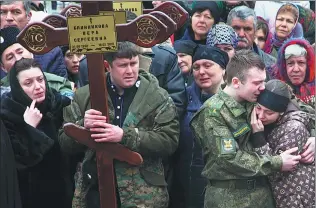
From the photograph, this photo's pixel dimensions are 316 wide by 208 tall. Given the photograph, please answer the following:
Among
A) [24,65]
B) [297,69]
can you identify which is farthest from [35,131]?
[297,69]

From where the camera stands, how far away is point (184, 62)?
614 centimetres

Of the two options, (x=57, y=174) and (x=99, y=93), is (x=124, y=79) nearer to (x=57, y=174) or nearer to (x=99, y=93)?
(x=99, y=93)

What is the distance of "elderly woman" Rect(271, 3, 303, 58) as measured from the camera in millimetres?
7406

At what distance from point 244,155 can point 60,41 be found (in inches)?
51.7

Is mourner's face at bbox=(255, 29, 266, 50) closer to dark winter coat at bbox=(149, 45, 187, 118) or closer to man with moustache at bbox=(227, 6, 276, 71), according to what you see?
man with moustache at bbox=(227, 6, 276, 71)

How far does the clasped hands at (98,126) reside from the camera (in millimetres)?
4582

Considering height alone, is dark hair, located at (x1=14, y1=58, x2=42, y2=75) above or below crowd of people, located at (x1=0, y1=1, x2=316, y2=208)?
above

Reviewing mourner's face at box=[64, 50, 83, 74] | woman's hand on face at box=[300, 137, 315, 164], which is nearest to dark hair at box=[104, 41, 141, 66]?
woman's hand on face at box=[300, 137, 315, 164]

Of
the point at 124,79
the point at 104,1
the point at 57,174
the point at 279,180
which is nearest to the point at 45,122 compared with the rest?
the point at 57,174

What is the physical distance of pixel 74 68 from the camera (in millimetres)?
6410

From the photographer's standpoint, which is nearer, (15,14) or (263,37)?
(15,14)

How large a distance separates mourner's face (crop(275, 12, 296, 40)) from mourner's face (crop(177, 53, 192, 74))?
1.60 meters

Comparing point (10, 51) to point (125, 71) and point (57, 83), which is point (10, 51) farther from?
point (125, 71)

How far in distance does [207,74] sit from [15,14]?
6.27 ft
